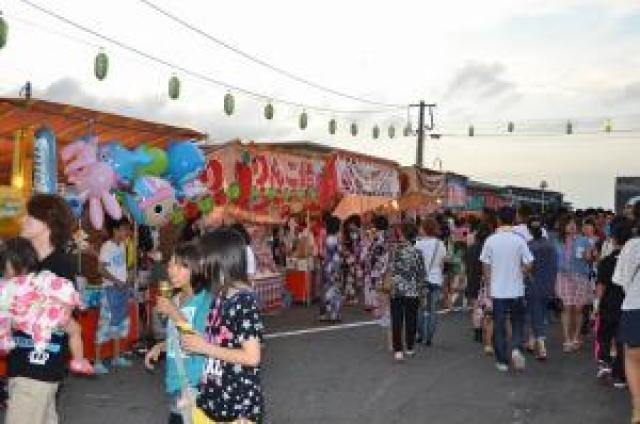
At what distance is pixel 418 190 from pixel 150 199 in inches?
650

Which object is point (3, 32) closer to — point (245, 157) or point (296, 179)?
point (245, 157)

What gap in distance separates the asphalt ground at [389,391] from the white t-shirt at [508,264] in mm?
1036

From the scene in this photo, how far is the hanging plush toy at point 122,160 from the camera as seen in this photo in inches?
412

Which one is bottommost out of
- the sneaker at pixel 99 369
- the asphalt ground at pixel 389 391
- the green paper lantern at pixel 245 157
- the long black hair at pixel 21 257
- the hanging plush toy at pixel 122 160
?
the asphalt ground at pixel 389 391

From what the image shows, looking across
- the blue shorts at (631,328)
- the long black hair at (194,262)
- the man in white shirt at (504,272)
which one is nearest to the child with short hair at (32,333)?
the long black hair at (194,262)

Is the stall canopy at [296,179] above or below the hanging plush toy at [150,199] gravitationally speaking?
Result: above

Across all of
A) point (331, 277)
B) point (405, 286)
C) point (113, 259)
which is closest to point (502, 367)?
point (405, 286)

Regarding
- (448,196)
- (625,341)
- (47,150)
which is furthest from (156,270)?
(448,196)

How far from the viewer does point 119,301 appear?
36.5 ft

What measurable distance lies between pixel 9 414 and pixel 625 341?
5.67 metres

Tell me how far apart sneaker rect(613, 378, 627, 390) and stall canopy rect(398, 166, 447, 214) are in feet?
Answer: 48.3

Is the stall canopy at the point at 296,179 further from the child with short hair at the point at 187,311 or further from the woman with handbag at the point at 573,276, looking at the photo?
the child with short hair at the point at 187,311

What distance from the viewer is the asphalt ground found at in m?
8.74

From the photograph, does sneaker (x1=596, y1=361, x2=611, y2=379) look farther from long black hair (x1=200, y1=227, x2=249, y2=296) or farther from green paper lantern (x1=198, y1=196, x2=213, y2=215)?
long black hair (x1=200, y1=227, x2=249, y2=296)
